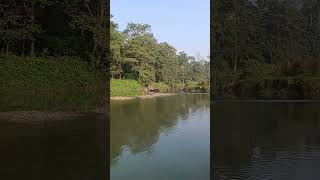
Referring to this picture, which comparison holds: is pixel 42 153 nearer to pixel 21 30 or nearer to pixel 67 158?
pixel 67 158

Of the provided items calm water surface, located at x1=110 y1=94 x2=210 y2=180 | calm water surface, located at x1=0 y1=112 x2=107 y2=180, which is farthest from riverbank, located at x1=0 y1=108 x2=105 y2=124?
calm water surface, located at x1=110 y1=94 x2=210 y2=180

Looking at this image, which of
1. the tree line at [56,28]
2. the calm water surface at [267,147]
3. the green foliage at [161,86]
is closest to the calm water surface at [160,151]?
the calm water surface at [267,147]

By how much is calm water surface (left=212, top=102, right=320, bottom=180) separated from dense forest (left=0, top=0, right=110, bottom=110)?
5.51 meters

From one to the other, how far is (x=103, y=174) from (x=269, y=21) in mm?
19331

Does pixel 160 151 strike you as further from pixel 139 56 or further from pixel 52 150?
pixel 139 56

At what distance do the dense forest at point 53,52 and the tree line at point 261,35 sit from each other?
793 cm

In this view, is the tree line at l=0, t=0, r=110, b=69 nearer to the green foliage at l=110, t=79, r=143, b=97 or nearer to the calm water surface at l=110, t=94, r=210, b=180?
the calm water surface at l=110, t=94, r=210, b=180

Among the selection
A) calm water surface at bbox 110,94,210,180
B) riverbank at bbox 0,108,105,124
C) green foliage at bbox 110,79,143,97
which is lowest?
calm water surface at bbox 110,94,210,180

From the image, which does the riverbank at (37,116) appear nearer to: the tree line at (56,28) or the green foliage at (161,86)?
the tree line at (56,28)

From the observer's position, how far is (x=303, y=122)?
38.1 ft

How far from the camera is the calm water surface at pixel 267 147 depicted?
19.7ft

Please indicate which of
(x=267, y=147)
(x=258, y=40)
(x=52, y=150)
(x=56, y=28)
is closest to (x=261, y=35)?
(x=258, y=40)

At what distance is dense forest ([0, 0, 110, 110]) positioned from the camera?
14.8m

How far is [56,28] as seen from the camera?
1700cm
